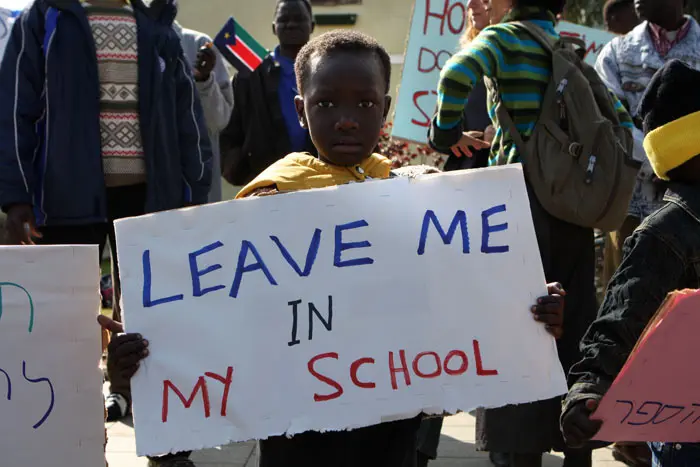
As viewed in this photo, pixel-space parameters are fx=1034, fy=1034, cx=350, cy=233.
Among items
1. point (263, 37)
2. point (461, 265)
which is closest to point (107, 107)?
point (461, 265)

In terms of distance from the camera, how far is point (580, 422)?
2338 millimetres

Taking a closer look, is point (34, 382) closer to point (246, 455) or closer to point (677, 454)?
point (677, 454)

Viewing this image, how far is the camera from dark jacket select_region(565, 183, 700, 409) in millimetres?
2426

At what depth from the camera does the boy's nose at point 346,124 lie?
255 centimetres

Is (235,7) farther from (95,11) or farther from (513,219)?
(513,219)

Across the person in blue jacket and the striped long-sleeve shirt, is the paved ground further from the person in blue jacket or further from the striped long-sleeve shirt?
the striped long-sleeve shirt

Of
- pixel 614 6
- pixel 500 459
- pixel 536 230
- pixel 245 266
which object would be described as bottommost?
pixel 500 459

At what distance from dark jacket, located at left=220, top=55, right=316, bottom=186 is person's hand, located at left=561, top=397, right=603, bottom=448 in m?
2.82

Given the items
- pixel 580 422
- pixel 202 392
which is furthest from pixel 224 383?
pixel 580 422

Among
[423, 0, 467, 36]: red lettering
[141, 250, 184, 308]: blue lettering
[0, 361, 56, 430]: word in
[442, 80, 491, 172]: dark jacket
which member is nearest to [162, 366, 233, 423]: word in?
[141, 250, 184, 308]: blue lettering

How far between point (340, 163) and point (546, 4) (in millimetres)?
1622

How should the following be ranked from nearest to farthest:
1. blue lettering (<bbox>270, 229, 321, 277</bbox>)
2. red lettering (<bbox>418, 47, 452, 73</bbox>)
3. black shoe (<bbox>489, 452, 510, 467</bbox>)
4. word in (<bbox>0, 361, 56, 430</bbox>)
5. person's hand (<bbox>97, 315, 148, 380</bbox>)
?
person's hand (<bbox>97, 315, 148, 380</bbox>), blue lettering (<bbox>270, 229, 321, 277</bbox>), word in (<bbox>0, 361, 56, 430</bbox>), black shoe (<bbox>489, 452, 510, 467</bbox>), red lettering (<bbox>418, 47, 452, 73</bbox>)

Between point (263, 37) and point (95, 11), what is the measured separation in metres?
9.96

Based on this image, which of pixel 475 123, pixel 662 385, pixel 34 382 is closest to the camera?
pixel 662 385
